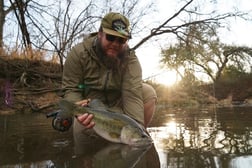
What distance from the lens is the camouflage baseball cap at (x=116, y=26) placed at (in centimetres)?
243

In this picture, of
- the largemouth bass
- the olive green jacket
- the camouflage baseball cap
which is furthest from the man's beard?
the largemouth bass

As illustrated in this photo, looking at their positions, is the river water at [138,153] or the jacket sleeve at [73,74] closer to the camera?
the river water at [138,153]

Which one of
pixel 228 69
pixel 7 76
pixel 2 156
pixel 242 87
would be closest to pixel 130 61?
pixel 2 156

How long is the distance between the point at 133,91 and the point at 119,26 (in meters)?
0.52

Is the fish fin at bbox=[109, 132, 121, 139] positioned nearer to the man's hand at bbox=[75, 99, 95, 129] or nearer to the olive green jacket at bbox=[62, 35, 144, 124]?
the man's hand at bbox=[75, 99, 95, 129]

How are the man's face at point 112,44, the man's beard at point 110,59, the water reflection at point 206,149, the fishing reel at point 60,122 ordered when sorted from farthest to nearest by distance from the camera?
the man's beard at point 110,59
the man's face at point 112,44
the fishing reel at point 60,122
the water reflection at point 206,149

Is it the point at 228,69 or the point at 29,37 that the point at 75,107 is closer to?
the point at 29,37

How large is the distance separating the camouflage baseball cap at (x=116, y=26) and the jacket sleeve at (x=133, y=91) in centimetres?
36

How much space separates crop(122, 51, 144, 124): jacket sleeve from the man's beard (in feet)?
0.32

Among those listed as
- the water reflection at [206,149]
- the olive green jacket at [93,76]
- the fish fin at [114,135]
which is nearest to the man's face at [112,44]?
the olive green jacket at [93,76]

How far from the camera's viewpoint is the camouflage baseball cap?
243cm

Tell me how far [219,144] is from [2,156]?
1.52 meters

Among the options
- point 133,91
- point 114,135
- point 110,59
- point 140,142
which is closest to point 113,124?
point 114,135

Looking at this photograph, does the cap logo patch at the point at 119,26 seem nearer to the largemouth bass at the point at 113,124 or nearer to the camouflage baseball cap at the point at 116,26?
the camouflage baseball cap at the point at 116,26
